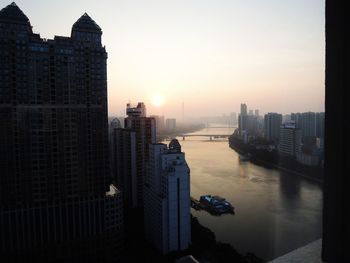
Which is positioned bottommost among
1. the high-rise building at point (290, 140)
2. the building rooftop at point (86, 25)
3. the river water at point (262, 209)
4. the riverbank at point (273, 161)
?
the river water at point (262, 209)

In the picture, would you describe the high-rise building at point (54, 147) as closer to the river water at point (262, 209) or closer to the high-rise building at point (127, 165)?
the high-rise building at point (127, 165)

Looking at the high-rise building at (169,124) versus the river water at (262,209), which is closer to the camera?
the river water at (262,209)

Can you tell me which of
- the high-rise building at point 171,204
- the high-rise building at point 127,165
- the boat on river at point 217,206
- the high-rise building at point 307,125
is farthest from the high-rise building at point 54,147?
the high-rise building at point 307,125

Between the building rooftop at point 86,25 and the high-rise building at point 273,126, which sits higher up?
the building rooftop at point 86,25

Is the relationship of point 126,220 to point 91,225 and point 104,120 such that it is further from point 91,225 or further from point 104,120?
point 104,120

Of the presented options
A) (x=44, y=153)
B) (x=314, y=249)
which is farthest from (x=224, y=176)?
(x=314, y=249)

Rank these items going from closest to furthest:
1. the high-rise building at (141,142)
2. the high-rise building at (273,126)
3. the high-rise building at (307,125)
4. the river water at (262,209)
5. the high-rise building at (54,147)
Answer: the high-rise building at (54,147) < the river water at (262,209) < the high-rise building at (141,142) < the high-rise building at (307,125) < the high-rise building at (273,126)
